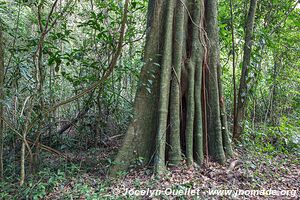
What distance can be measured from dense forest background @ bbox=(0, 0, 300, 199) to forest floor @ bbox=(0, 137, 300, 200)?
0.07ft

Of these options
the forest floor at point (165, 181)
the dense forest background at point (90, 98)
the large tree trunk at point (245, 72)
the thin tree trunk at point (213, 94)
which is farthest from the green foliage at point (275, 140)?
the thin tree trunk at point (213, 94)

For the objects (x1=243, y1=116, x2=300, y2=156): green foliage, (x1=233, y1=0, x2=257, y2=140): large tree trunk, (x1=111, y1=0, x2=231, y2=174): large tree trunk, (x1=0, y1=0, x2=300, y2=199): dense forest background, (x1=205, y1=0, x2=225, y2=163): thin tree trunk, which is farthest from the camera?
(x1=243, y1=116, x2=300, y2=156): green foliage

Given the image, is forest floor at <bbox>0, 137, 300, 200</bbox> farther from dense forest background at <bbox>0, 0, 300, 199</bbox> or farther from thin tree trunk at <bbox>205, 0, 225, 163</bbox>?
thin tree trunk at <bbox>205, 0, 225, 163</bbox>

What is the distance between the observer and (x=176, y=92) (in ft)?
13.9

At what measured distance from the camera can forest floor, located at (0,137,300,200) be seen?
3.37 m

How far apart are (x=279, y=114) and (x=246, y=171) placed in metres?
4.28

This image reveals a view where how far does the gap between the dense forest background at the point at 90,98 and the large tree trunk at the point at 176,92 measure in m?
0.22

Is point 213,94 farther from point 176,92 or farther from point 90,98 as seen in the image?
point 90,98

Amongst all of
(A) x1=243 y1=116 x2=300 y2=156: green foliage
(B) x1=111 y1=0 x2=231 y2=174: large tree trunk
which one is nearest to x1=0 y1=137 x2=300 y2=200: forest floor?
(B) x1=111 y1=0 x2=231 y2=174: large tree trunk

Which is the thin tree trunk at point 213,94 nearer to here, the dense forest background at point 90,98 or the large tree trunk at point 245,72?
the dense forest background at point 90,98

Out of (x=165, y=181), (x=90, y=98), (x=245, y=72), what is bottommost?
(x=165, y=181)

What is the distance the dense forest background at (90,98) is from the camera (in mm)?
3674

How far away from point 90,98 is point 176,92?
183 cm

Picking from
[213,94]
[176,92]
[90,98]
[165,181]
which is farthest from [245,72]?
[90,98]
